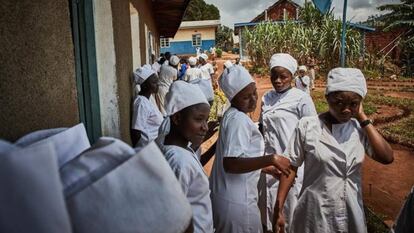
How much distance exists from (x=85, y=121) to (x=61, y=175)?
213 centimetres

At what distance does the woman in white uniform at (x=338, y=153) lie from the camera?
2336mm

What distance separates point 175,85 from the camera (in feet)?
6.60

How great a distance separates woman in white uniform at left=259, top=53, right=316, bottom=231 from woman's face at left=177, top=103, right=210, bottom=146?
5.80ft

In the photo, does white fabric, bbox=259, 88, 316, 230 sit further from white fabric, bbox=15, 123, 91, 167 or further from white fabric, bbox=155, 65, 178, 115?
white fabric, bbox=155, 65, 178, 115

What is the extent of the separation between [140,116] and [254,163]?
86.3 inches

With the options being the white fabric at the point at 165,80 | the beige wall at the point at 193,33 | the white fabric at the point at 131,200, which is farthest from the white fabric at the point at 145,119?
the beige wall at the point at 193,33

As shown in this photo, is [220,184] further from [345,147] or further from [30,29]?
[30,29]

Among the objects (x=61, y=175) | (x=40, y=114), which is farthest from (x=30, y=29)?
(x=61, y=175)

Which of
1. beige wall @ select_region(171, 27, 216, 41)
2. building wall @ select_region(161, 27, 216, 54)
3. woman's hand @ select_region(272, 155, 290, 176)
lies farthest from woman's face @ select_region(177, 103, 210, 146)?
beige wall @ select_region(171, 27, 216, 41)

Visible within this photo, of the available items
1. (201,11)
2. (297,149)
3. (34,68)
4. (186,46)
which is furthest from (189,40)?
(34,68)

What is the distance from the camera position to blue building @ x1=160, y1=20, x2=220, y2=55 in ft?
126

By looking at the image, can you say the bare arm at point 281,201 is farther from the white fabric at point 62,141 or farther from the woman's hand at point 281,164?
the white fabric at point 62,141

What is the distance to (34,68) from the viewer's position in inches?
55.4

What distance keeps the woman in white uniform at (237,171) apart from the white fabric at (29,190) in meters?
1.74
